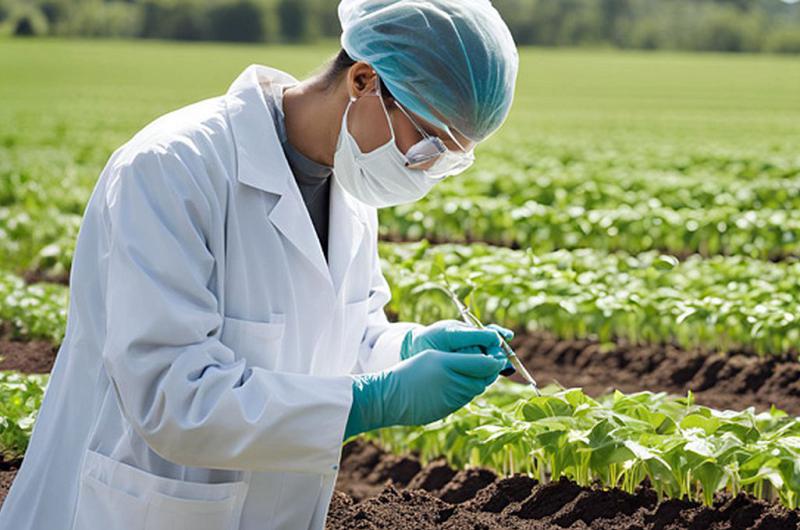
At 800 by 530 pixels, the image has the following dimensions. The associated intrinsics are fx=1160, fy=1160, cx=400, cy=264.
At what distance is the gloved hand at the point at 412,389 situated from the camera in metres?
2.43

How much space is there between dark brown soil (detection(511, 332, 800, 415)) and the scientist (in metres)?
3.32

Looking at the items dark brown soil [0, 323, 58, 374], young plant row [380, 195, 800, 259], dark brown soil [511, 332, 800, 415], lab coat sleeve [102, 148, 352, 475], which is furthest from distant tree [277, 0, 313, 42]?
lab coat sleeve [102, 148, 352, 475]

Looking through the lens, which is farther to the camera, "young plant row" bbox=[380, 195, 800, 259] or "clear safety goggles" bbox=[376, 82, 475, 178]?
"young plant row" bbox=[380, 195, 800, 259]

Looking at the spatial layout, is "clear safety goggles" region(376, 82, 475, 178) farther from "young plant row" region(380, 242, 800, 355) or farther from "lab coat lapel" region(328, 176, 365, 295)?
"young plant row" region(380, 242, 800, 355)

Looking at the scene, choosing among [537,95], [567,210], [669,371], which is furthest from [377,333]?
→ [537,95]

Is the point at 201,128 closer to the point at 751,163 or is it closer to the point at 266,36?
the point at 751,163

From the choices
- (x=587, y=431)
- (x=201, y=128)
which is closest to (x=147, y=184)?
(x=201, y=128)

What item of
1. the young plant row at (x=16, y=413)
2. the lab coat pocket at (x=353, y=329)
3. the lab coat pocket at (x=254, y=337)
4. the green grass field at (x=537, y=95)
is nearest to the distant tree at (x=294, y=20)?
the green grass field at (x=537, y=95)

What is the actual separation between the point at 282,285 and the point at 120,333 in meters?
0.40

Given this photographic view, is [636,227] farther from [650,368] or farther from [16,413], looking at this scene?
[16,413]

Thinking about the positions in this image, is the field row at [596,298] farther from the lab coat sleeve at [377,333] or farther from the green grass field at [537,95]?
the green grass field at [537,95]

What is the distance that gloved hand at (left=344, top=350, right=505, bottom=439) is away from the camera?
243 centimetres

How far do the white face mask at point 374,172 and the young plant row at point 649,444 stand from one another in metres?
1.09

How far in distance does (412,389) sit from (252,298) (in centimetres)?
39
